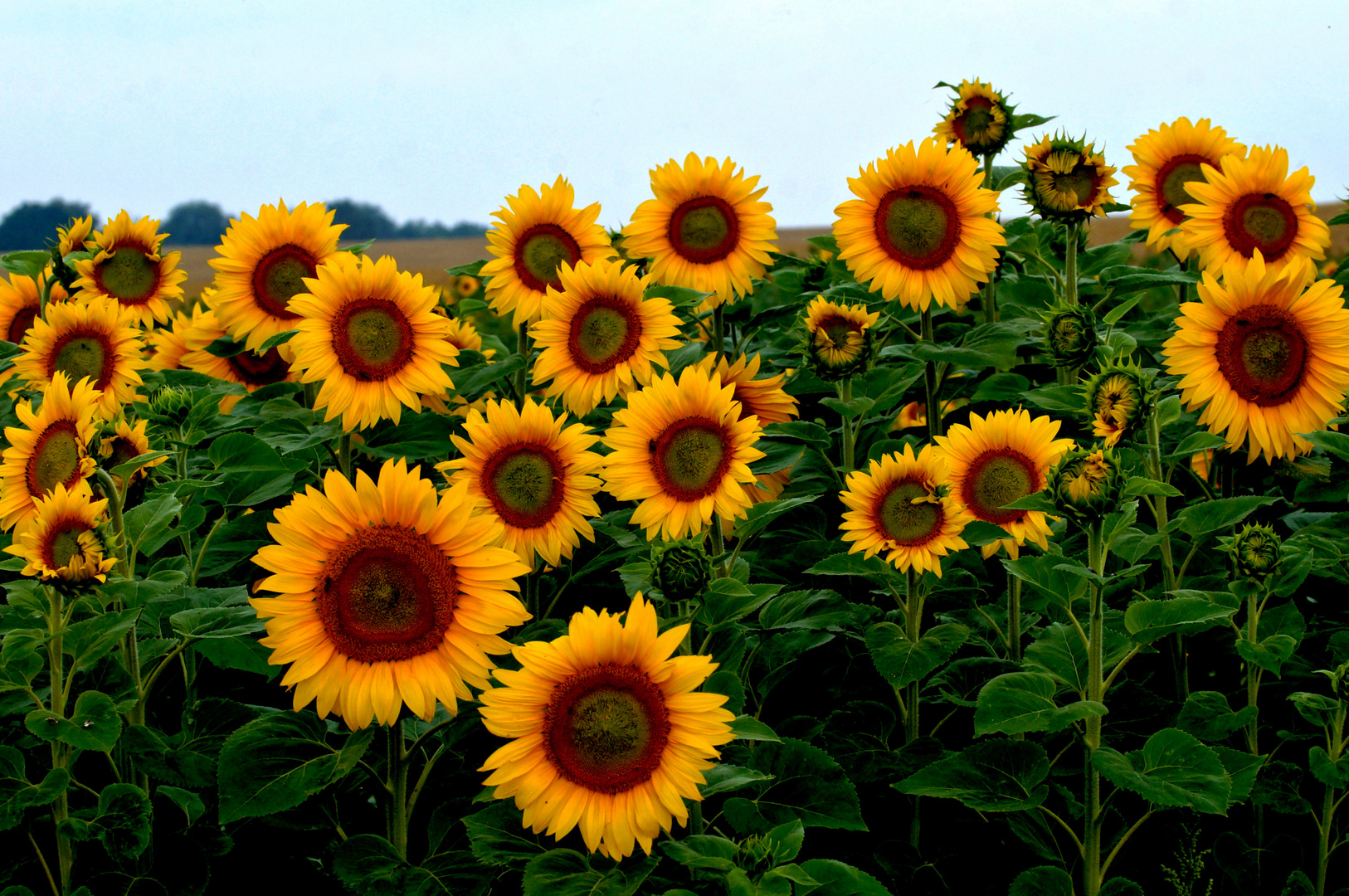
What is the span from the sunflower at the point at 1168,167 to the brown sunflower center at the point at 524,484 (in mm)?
2154

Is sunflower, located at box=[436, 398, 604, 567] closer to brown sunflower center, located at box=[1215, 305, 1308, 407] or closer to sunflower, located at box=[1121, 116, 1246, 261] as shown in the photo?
brown sunflower center, located at box=[1215, 305, 1308, 407]

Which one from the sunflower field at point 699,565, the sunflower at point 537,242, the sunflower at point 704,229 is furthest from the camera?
the sunflower at point 704,229

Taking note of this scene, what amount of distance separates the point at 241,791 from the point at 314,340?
104 cm

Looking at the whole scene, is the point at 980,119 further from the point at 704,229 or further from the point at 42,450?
the point at 42,450

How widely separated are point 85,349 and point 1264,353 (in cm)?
302

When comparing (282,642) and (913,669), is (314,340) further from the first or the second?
(913,669)

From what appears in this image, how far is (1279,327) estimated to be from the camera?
2.60 m

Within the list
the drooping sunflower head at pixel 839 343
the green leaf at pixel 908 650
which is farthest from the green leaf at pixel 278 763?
the drooping sunflower head at pixel 839 343

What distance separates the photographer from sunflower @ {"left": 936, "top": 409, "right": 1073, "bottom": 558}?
244 cm

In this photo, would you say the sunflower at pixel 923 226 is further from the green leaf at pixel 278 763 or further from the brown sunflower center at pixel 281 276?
the green leaf at pixel 278 763

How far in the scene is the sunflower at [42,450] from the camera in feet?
7.85

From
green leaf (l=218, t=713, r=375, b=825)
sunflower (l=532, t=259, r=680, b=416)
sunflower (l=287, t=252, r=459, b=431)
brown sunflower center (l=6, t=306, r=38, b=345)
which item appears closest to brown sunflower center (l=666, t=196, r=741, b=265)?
sunflower (l=532, t=259, r=680, b=416)

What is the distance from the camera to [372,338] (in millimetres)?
2637

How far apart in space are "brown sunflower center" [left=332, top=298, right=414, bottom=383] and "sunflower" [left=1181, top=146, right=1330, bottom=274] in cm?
213
